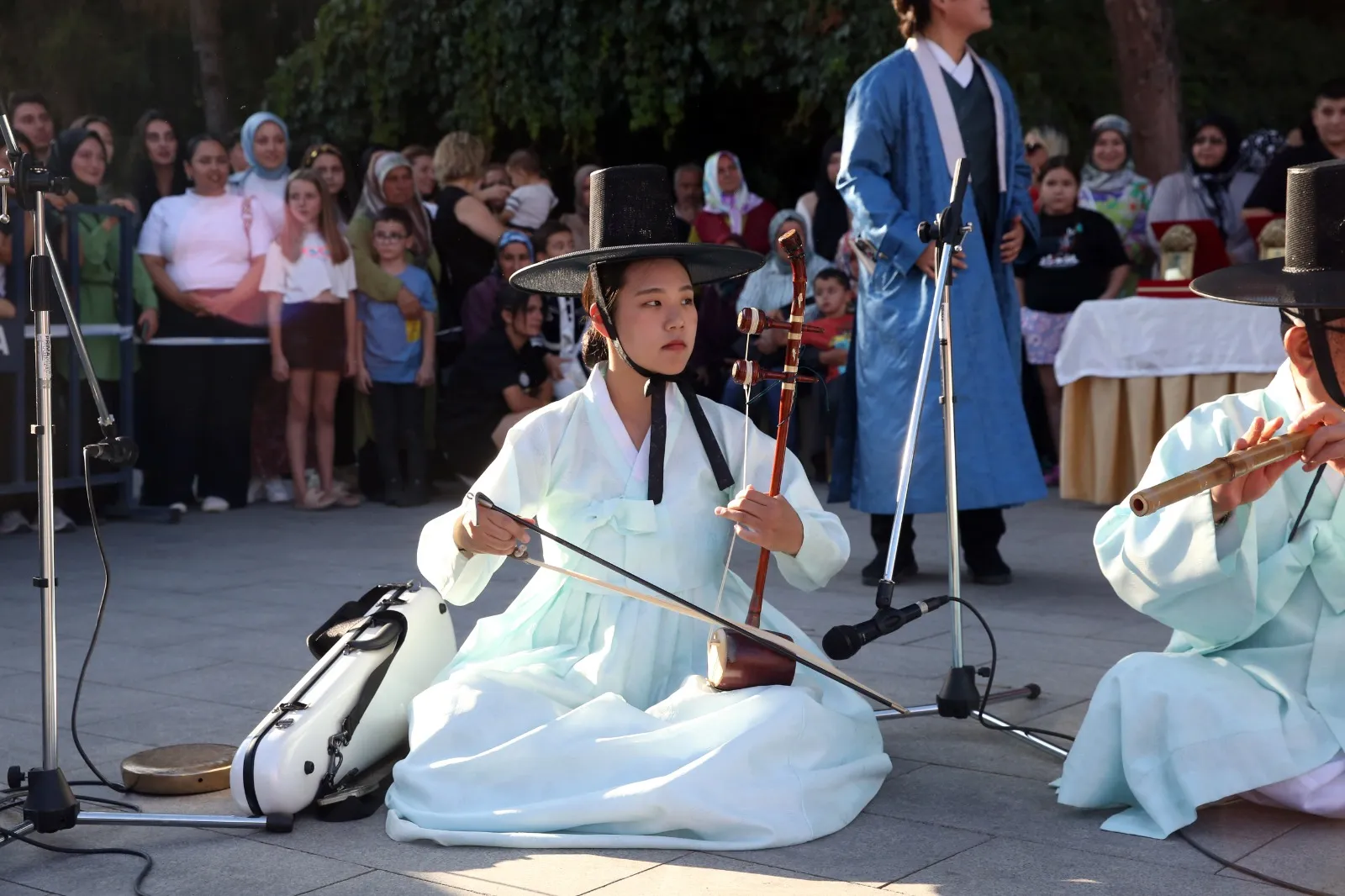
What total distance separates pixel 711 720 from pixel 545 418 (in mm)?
827

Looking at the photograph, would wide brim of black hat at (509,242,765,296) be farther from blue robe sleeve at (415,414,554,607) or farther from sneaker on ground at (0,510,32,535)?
sneaker on ground at (0,510,32,535)

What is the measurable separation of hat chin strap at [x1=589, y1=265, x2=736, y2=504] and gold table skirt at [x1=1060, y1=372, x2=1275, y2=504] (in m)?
4.41

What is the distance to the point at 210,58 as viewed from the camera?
52.1ft

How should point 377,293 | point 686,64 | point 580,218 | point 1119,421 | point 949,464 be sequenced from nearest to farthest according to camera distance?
point 949,464
point 1119,421
point 377,293
point 580,218
point 686,64

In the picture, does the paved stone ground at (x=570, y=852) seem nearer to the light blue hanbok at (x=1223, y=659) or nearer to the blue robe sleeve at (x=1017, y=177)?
the light blue hanbok at (x=1223, y=659)

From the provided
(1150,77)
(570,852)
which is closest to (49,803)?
(570,852)

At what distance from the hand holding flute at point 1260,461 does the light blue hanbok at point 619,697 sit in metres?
0.90

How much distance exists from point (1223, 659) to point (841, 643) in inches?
30.2

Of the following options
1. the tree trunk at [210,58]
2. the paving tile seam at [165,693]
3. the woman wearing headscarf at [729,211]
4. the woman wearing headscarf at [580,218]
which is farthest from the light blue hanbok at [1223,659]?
the tree trunk at [210,58]

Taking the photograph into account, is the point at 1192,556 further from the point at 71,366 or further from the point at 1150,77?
the point at 1150,77

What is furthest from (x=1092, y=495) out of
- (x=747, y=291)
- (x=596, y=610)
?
(x=596, y=610)

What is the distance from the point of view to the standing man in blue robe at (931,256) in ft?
18.7

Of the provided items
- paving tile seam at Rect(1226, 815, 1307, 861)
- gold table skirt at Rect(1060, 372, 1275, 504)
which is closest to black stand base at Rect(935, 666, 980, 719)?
paving tile seam at Rect(1226, 815, 1307, 861)

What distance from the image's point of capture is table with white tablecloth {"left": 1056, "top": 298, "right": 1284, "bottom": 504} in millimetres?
7461
